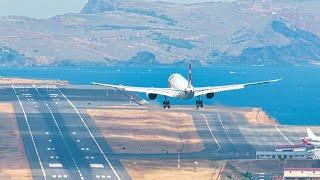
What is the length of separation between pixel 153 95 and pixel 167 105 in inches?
420

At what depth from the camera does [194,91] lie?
565 ft

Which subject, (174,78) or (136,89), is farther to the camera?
(174,78)

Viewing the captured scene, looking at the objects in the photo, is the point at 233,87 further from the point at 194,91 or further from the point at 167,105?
the point at 167,105

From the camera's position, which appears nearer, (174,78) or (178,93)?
(178,93)

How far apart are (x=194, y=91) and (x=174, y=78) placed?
20.3 m

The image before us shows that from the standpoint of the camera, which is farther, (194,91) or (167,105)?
(167,105)

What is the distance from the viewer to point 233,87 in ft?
565

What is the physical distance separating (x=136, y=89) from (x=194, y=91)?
26.3 feet

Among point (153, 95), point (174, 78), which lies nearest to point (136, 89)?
point (153, 95)

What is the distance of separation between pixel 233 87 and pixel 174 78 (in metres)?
21.6

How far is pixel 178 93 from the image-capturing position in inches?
6850

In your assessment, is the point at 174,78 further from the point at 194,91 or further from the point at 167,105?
the point at 194,91

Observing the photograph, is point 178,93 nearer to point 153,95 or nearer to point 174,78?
point 153,95

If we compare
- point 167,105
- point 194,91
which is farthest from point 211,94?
point 167,105
